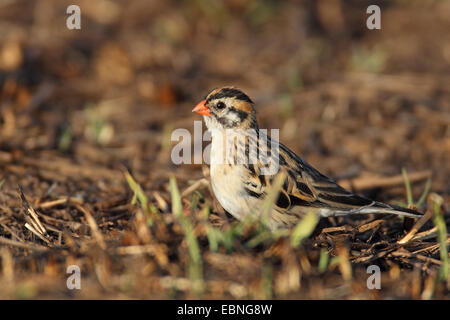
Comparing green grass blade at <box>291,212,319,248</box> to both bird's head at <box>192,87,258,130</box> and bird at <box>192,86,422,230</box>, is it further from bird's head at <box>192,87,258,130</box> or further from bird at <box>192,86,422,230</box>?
bird's head at <box>192,87,258,130</box>

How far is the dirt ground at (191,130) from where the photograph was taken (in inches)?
145

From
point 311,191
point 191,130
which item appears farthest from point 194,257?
point 191,130

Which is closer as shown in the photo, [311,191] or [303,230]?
[303,230]

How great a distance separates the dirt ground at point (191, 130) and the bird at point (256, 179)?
0.66 ft

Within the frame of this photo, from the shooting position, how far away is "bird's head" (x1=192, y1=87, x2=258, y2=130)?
5156mm

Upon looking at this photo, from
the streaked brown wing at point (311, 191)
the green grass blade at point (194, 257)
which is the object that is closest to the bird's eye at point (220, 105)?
the streaked brown wing at point (311, 191)

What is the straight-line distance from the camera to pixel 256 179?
4742 mm

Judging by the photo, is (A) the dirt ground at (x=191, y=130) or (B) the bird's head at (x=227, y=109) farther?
(B) the bird's head at (x=227, y=109)

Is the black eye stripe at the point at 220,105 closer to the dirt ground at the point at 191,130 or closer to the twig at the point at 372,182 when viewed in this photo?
the dirt ground at the point at 191,130

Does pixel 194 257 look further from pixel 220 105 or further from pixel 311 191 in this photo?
pixel 220 105

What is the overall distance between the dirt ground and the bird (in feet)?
0.66

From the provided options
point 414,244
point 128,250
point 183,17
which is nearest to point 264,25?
point 183,17

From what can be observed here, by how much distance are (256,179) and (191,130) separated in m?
2.82

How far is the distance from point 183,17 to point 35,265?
7.25 metres
